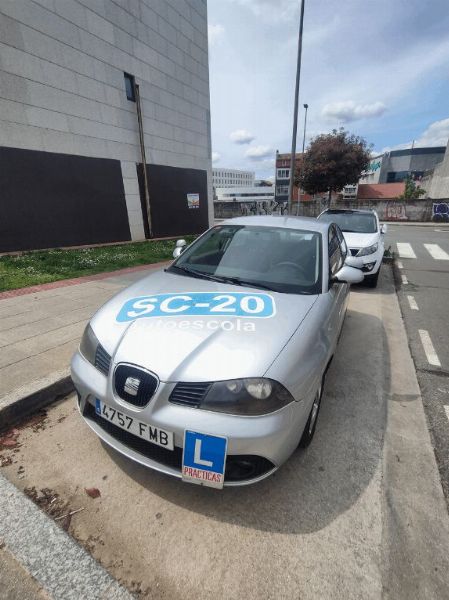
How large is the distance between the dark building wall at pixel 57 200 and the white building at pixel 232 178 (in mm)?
122941

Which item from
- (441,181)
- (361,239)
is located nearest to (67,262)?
(361,239)

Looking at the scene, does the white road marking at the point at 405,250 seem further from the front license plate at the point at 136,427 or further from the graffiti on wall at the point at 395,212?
the graffiti on wall at the point at 395,212

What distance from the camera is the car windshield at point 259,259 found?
2.60m

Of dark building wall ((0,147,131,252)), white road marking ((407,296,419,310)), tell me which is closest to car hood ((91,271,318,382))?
white road marking ((407,296,419,310))

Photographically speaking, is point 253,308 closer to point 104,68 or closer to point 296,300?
point 296,300

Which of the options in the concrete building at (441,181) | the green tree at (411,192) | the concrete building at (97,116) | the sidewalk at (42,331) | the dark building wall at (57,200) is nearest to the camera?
the sidewalk at (42,331)

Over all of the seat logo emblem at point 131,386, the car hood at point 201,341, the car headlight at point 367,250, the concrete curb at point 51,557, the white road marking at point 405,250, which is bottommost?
the white road marking at point 405,250

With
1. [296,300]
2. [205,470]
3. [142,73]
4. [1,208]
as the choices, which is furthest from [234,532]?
[142,73]

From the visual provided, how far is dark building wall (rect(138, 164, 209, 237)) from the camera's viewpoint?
13133 millimetres

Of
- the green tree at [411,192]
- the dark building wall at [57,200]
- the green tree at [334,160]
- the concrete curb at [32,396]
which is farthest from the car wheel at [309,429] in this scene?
the green tree at [411,192]

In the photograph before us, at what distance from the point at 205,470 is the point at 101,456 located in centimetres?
93

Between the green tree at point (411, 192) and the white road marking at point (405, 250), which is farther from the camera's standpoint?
the green tree at point (411, 192)

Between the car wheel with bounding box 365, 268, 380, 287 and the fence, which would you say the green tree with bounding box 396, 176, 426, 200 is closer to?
the fence

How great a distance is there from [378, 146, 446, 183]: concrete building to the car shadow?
76254 mm
